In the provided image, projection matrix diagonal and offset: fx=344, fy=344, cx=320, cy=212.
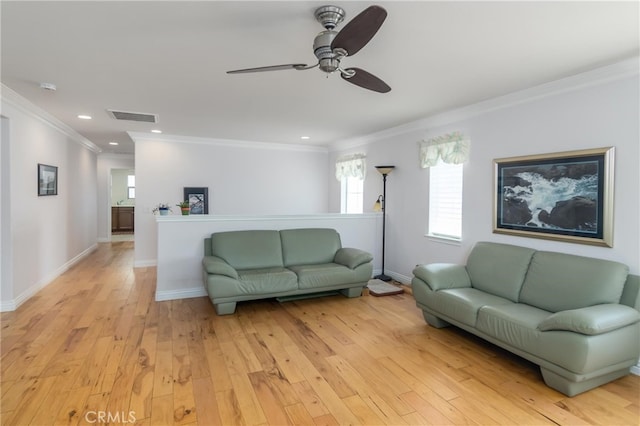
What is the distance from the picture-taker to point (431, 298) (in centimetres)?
340

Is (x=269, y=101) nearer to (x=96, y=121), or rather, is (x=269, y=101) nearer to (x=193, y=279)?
(x=193, y=279)

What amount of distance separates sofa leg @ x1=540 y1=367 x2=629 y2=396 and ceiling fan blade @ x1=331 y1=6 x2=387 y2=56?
254cm

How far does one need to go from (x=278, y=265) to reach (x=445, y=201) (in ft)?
7.77

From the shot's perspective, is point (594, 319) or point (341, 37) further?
point (594, 319)

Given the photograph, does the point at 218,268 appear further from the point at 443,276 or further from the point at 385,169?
the point at 385,169

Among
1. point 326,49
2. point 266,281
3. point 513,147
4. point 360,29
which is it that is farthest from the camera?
point 266,281

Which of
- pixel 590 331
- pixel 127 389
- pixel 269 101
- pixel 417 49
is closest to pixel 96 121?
pixel 269 101

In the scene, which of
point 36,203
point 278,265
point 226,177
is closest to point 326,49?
point 278,265

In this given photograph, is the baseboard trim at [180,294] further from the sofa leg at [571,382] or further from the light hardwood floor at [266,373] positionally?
the sofa leg at [571,382]

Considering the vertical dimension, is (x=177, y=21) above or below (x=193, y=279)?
above

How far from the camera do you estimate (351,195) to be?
684cm

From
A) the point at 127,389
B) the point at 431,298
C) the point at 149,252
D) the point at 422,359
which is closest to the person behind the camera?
the point at 127,389

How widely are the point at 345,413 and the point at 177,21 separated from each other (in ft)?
8.71

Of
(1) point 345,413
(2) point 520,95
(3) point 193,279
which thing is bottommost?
(1) point 345,413
